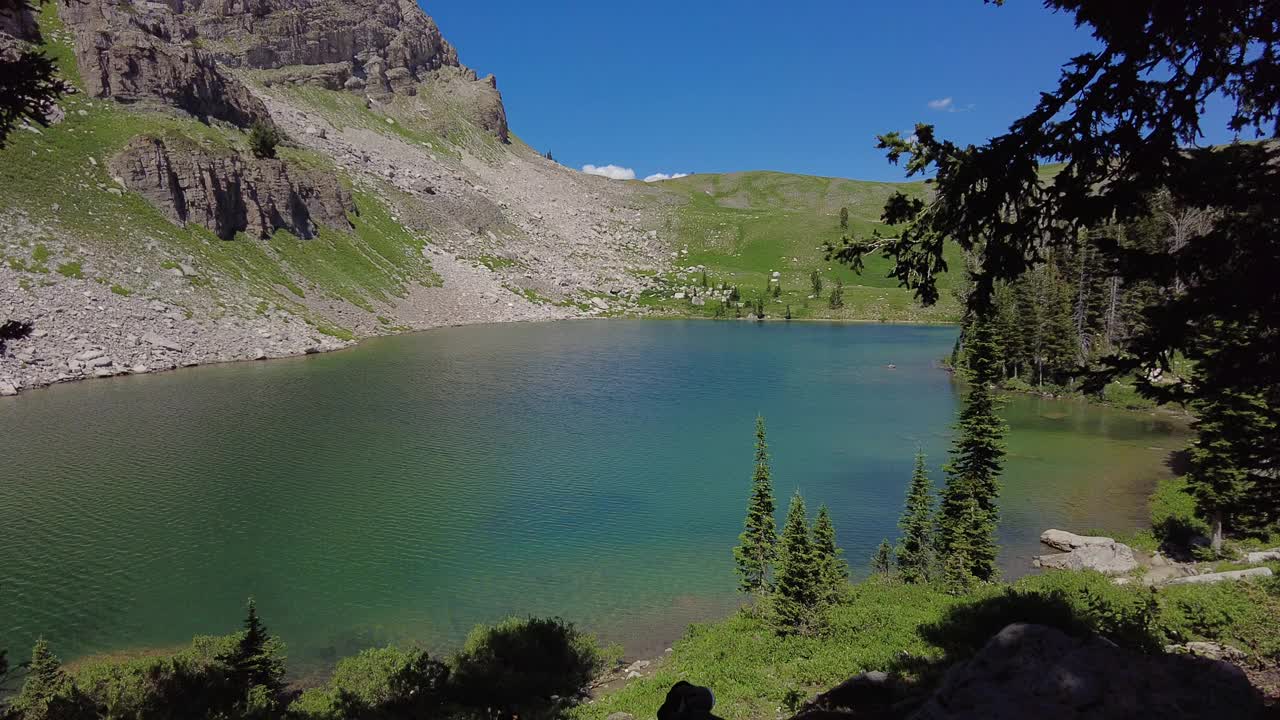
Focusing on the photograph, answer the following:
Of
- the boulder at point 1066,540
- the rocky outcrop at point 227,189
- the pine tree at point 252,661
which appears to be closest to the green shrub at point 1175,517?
the boulder at point 1066,540

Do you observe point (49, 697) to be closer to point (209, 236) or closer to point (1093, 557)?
point (1093, 557)

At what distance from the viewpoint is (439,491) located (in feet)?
132

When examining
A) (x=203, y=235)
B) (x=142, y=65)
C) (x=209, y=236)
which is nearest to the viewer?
(x=203, y=235)

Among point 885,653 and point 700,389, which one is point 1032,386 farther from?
point 885,653

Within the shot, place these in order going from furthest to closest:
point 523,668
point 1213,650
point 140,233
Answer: point 140,233, point 523,668, point 1213,650

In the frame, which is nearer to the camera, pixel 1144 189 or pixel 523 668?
pixel 1144 189

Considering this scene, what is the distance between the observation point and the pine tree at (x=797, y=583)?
22000mm

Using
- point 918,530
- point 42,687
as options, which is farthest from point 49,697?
point 918,530

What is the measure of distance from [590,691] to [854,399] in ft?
191

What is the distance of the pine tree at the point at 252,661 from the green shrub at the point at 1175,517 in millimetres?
37429

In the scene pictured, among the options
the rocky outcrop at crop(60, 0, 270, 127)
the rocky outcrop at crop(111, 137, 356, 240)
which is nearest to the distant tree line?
the rocky outcrop at crop(111, 137, 356, 240)

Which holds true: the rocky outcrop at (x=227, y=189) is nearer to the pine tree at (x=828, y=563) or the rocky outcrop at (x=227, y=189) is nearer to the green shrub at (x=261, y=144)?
the green shrub at (x=261, y=144)

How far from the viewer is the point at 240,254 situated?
348 feet

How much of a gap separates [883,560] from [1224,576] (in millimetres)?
12306
